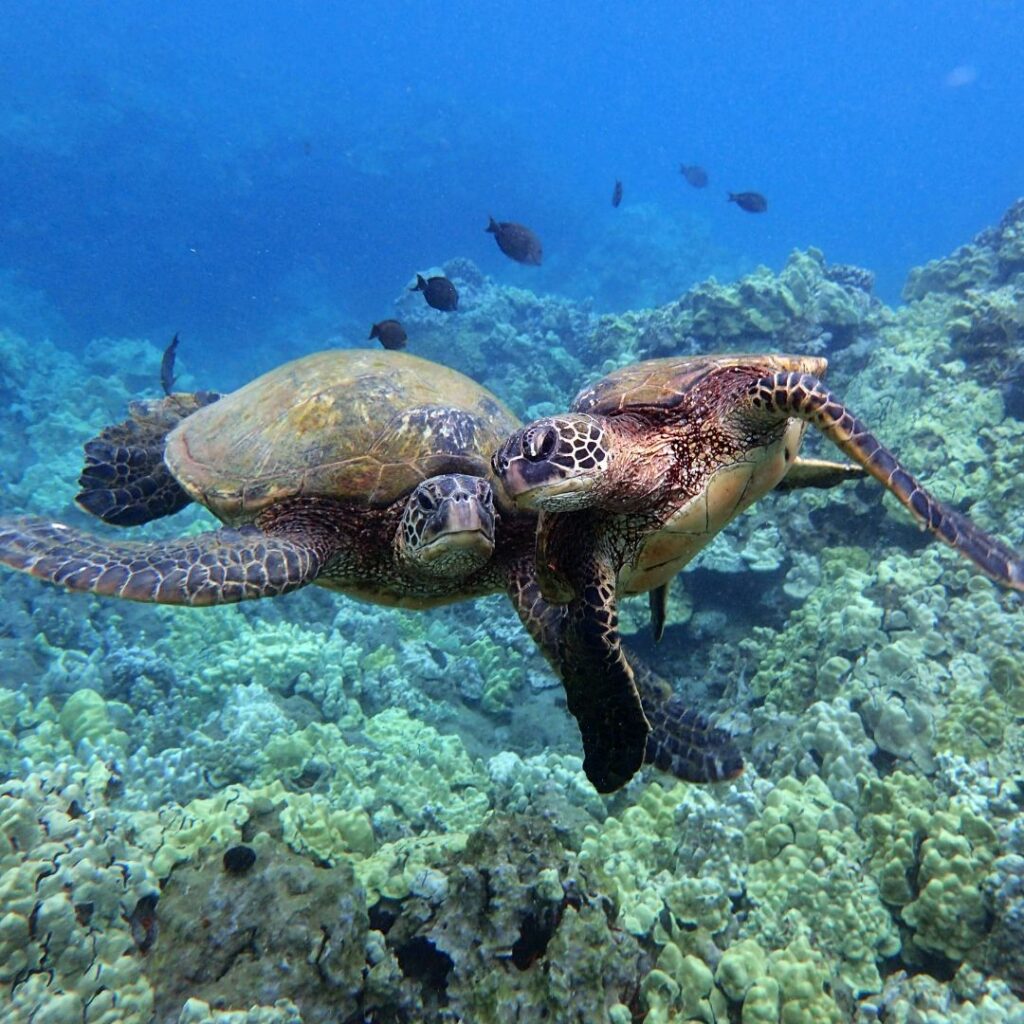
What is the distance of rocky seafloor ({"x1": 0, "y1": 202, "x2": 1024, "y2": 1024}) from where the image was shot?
10.6 feet

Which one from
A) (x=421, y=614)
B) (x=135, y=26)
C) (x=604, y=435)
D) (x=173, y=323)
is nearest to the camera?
(x=604, y=435)

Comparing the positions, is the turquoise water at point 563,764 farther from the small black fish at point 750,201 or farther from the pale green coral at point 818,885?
the small black fish at point 750,201

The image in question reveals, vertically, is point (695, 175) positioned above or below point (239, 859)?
above

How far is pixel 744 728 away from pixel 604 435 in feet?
13.1

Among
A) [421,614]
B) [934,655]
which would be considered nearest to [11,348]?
[421,614]

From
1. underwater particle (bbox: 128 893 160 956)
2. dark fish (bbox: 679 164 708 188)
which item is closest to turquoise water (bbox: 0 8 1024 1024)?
underwater particle (bbox: 128 893 160 956)

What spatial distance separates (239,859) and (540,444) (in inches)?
117

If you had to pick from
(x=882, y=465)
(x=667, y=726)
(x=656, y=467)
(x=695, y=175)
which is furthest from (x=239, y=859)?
(x=695, y=175)

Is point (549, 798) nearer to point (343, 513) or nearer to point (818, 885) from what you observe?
point (818, 885)

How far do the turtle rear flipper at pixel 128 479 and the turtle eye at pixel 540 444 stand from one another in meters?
3.53

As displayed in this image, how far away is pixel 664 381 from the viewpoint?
351 centimetres

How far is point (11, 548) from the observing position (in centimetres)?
377

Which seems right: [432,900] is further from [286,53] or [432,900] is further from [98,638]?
[286,53]

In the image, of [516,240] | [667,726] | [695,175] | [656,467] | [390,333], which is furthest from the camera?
[695,175]
